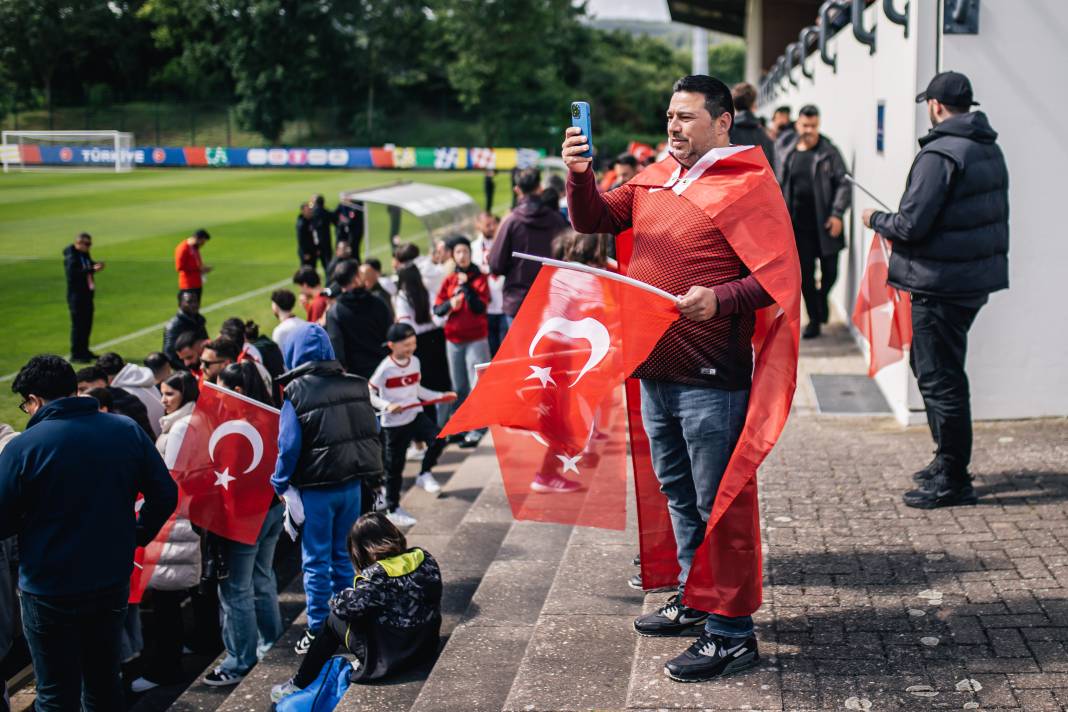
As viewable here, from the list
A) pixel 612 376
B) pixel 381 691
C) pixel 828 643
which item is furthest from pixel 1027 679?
pixel 381 691

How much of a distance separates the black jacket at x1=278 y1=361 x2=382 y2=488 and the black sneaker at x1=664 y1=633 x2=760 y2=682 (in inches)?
106

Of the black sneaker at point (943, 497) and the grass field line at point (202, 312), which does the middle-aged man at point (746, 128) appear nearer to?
the black sneaker at point (943, 497)

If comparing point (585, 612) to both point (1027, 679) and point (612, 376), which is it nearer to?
point (612, 376)

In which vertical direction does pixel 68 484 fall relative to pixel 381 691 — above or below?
above

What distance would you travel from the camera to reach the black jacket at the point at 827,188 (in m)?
10.2

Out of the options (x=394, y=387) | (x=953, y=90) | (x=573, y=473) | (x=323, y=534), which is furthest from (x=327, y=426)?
(x=953, y=90)

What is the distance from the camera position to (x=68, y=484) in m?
4.83

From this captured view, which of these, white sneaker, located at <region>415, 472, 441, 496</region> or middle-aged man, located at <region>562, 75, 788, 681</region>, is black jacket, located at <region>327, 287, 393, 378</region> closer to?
white sneaker, located at <region>415, 472, 441, 496</region>

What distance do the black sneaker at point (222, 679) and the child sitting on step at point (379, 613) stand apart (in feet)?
4.64

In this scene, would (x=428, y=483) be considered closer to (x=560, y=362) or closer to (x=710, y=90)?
(x=560, y=362)

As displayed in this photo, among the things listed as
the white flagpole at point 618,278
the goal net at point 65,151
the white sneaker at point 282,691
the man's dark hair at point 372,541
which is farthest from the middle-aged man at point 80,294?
the goal net at point 65,151

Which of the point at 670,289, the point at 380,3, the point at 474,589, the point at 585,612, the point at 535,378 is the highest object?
the point at 380,3

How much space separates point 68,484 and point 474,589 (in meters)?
2.70

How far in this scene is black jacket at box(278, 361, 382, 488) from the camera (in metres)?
6.28
